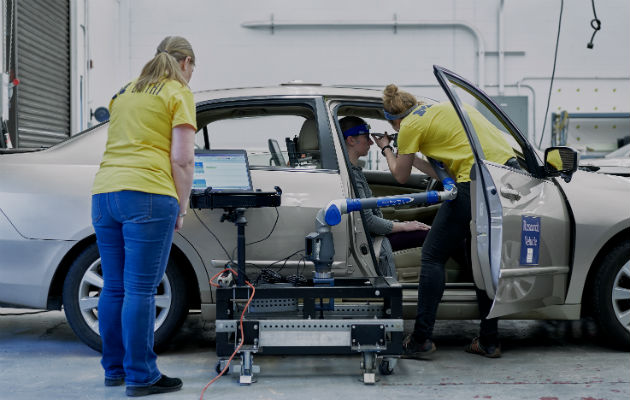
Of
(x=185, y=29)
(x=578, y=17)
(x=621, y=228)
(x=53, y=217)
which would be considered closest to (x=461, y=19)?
(x=578, y=17)

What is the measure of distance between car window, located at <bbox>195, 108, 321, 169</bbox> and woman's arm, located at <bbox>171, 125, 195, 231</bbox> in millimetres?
615

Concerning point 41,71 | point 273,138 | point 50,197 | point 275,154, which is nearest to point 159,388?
point 50,197

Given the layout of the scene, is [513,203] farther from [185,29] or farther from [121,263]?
[185,29]

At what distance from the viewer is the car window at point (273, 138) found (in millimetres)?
3670

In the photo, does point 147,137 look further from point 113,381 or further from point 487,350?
point 487,350

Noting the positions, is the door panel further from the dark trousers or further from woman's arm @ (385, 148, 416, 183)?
woman's arm @ (385, 148, 416, 183)

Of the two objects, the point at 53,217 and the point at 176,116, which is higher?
the point at 176,116

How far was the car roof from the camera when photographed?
373 centimetres

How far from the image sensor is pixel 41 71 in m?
6.86

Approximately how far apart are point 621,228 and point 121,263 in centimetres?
246

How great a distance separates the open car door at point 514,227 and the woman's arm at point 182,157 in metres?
1.20

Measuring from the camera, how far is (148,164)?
2.89 m

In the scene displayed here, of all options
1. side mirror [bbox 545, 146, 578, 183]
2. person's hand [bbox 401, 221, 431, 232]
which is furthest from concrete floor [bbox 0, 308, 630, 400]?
side mirror [bbox 545, 146, 578, 183]

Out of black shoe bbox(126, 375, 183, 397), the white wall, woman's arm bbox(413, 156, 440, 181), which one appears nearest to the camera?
black shoe bbox(126, 375, 183, 397)
